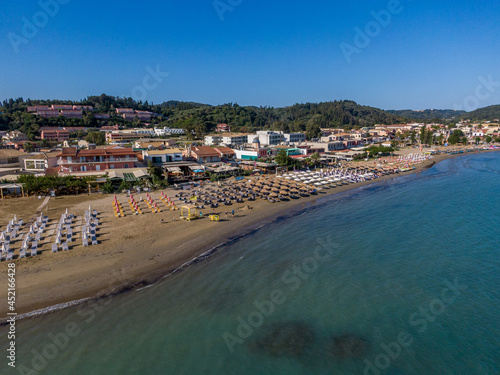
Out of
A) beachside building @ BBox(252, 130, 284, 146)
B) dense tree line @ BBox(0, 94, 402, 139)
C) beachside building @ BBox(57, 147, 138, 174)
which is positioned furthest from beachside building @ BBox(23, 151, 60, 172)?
dense tree line @ BBox(0, 94, 402, 139)

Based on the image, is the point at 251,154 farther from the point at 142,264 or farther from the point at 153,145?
the point at 142,264

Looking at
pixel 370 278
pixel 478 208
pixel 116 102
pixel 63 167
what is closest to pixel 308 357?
pixel 370 278

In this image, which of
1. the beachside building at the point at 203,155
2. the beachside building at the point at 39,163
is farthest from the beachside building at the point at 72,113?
the beachside building at the point at 203,155

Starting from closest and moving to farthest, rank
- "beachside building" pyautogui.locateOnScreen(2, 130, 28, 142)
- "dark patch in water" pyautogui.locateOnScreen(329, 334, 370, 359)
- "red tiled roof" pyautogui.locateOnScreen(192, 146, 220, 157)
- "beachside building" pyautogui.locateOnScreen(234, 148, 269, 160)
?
"dark patch in water" pyautogui.locateOnScreen(329, 334, 370, 359)
"red tiled roof" pyautogui.locateOnScreen(192, 146, 220, 157)
"beachside building" pyautogui.locateOnScreen(234, 148, 269, 160)
"beachside building" pyautogui.locateOnScreen(2, 130, 28, 142)

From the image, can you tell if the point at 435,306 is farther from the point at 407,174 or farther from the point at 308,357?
the point at 407,174

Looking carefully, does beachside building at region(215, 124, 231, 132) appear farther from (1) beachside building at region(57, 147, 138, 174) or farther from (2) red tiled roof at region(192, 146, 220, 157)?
(1) beachside building at region(57, 147, 138, 174)

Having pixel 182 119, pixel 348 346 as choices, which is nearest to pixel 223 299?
pixel 348 346
